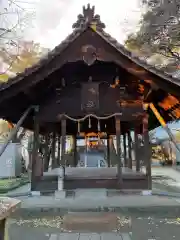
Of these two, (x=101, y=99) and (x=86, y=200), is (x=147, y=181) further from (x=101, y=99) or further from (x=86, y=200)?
(x=101, y=99)

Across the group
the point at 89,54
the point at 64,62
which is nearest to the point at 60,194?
the point at 64,62

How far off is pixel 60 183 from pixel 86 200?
3.34 ft

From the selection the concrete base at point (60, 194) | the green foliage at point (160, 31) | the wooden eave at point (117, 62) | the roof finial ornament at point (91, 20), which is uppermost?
the green foliage at point (160, 31)

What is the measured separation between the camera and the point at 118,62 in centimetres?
709

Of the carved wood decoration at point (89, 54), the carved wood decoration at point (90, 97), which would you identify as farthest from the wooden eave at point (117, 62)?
the carved wood decoration at point (90, 97)

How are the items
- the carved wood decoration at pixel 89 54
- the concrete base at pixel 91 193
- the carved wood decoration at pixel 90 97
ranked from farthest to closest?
the carved wood decoration at pixel 90 97
the concrete base at pixel 91 193
the carved wood decoration at pixel 89 54

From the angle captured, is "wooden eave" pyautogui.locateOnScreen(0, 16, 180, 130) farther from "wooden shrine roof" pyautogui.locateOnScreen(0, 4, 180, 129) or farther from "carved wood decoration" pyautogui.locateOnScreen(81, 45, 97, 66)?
"carved wood decoration" pyautogui.locateOnScreen(81, 45, 97, 66)

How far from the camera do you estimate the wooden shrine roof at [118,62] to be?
22.6 ft

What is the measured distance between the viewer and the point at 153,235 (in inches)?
189

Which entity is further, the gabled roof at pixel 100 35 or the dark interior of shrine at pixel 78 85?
the dark interior of shrine at pixel 78 85

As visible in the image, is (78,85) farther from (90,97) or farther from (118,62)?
→ (118,62)

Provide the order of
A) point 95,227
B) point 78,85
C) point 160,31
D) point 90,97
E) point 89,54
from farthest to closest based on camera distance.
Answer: point 160,31 < point 78,85 < point 90,97 < point 89,54 < point 95,227

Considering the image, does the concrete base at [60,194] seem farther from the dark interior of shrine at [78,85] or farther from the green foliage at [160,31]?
the green foliage at [160,31]

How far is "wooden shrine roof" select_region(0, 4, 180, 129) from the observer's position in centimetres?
688
